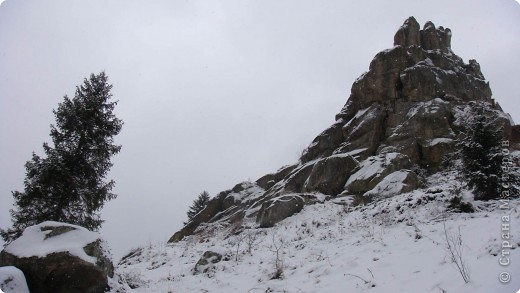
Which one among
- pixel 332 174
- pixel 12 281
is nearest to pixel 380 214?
pixel 12 281

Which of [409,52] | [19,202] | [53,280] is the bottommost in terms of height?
[53,280]

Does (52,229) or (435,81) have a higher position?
(435,81)

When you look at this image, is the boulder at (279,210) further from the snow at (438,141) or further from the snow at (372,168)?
the snow at (438,141)

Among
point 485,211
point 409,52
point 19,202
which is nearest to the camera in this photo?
point 485,211

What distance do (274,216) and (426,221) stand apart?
35.2ft

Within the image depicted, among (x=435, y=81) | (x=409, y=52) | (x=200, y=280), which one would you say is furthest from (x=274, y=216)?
(x=409, y=52)

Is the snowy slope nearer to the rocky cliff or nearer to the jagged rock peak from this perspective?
the rocky cliff

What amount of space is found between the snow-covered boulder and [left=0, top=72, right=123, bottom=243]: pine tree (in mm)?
5711

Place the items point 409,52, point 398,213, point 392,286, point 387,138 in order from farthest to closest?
point 409,52 → point 387,138 → point 398,213 → point 392,286

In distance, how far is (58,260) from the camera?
775 centimetres

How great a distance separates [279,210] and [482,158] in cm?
1127

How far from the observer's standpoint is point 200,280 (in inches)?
394

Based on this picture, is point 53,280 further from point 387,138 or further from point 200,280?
point 387,138

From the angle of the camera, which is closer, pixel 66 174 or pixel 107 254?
pixel 107 254
